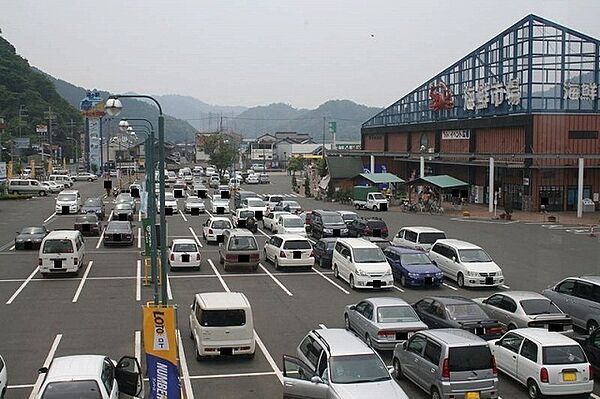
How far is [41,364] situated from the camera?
13070 mm

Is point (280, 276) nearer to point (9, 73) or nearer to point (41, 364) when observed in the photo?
point (41, 364)

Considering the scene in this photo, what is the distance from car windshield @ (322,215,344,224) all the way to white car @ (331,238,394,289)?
358 inches

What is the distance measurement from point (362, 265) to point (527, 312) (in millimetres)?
6737

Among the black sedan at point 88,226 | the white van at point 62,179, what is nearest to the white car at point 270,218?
the black sedan at point 88,226

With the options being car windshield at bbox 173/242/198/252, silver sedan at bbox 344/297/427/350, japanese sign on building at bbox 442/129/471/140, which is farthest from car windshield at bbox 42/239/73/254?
japanese sign on building at bbox 442/129/471/140

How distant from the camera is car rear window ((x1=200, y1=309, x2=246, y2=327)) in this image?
13.1 meters

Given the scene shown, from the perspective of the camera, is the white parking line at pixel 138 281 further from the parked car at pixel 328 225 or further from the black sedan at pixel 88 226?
the parked car at pixel 328 225

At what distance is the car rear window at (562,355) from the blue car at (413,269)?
9.54 metres

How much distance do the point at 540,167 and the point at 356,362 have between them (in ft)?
122

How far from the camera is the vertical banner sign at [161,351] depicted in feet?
30.2

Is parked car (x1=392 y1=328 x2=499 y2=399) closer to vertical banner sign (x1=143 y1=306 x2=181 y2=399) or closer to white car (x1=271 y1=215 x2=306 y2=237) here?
vertical banner sign (x1=143 y1=306 x2=181 y2=399)

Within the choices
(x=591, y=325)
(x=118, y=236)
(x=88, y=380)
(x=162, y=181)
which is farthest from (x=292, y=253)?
(x=88, y=380)

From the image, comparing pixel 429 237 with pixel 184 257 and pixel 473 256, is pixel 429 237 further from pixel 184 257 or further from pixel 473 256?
pixel 184 257

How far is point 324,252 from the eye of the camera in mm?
24734
